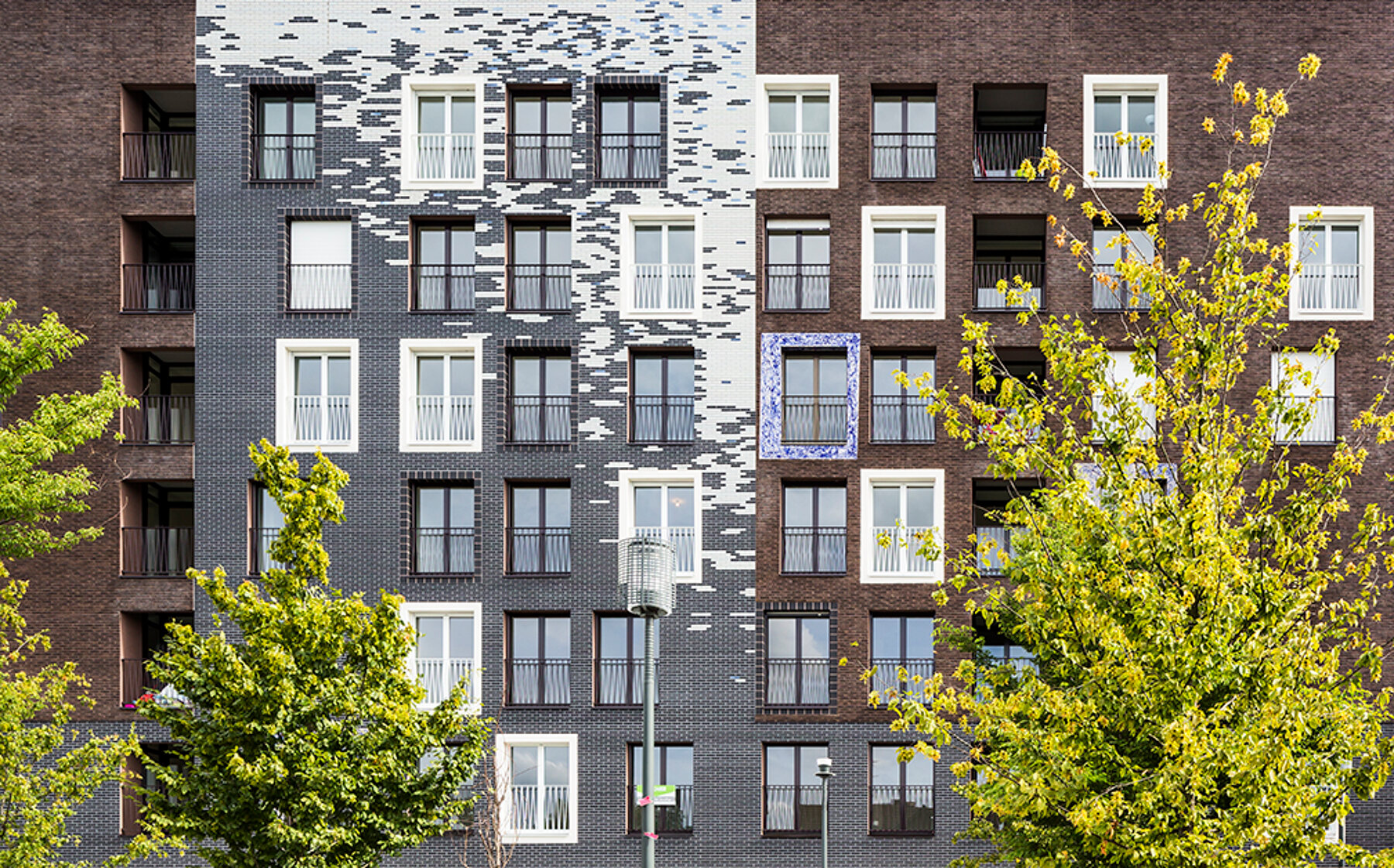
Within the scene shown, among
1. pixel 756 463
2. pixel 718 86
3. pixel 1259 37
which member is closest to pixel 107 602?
pixel 756 463

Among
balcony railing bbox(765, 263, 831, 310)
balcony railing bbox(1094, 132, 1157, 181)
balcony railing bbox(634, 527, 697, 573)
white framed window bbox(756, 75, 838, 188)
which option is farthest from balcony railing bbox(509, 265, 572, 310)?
balcony railing bbox(1094, 132, 1157, 181)

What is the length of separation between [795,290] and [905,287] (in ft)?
9.41

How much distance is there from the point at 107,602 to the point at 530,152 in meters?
15.9

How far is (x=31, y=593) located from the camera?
110 feet

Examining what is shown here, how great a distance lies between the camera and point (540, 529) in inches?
1353

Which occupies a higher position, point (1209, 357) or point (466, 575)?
point (1209, 357)

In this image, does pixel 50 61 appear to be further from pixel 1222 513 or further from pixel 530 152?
pixel 1222 513

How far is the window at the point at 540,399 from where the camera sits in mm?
34562

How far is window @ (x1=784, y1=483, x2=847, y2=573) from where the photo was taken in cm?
3394

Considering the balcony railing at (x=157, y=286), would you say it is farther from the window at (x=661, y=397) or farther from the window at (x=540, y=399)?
the window at (x=661, y=397)

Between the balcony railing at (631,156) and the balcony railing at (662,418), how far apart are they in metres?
5.94

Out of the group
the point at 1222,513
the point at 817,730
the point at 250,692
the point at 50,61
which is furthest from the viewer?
the point at 50,61

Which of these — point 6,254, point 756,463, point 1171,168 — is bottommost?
point 756,463

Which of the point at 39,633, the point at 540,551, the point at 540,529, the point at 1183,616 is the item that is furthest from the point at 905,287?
the point at 1183,616
